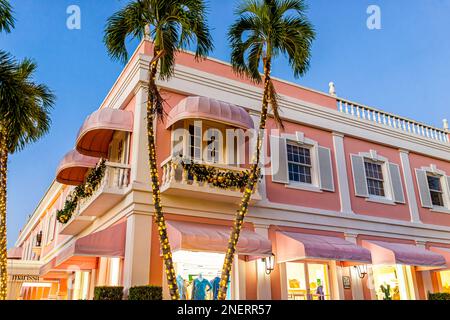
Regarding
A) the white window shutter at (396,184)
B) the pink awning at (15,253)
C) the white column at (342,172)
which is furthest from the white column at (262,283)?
the pink awning at (15,253)

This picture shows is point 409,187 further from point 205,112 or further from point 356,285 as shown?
point 205,112

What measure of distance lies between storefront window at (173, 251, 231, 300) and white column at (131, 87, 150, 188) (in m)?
2.42

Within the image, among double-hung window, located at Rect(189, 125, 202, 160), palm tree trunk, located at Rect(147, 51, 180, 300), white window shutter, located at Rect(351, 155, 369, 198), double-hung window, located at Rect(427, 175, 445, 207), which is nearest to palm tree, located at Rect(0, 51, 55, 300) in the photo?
palm tree trunk, located at Rect(147, 51, 180, 300)

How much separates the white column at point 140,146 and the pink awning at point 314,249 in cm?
471

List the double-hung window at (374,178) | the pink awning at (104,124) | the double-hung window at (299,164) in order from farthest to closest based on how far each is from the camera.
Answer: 1. the double-hung window at (374,178)
2. the double-hung window at (299,164)
3. the pink awning at (104,124)

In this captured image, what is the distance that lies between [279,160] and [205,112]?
394 cm

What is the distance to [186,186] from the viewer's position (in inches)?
457

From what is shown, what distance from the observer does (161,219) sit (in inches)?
344

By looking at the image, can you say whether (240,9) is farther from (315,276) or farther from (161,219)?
(315,276)

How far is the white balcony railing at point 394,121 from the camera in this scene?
1778 cm

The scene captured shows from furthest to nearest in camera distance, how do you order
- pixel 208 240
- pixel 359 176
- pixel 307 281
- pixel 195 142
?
pixel 359 176
pixel 307 281
pixel 195 142
pixel 208 240

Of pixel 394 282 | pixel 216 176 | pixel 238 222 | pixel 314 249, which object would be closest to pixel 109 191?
pixel 216 176

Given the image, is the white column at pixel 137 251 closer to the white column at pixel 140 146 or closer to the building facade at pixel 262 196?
the building facade at pixel 262 196

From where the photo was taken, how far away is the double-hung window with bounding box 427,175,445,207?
19.1 meters
